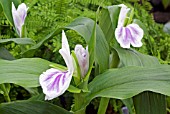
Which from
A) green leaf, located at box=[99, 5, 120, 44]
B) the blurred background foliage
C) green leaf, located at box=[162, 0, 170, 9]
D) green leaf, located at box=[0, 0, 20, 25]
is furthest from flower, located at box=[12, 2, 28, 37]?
green leaf, located at box=[162, 0, 170, 9]

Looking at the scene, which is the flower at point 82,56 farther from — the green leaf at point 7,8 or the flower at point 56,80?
the green leaf at point 7,8

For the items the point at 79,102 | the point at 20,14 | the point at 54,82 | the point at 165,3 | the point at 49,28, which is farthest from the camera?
the point at 165,3

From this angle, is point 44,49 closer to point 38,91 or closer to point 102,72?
point 38,91

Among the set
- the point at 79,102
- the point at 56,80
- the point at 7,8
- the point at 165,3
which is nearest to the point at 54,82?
the point at 56,80

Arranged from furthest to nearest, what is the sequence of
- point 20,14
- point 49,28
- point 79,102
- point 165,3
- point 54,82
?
point 165,3 < point 49,28 < point 20,14 < point 79,102 < point 54,82

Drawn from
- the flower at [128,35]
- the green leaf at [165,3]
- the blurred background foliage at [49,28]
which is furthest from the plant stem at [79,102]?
the green leaf at [165,3]

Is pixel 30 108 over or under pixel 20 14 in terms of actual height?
under

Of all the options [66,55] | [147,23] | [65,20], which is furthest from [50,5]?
[66,55]

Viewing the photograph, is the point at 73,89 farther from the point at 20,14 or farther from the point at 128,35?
the point at 20,14
